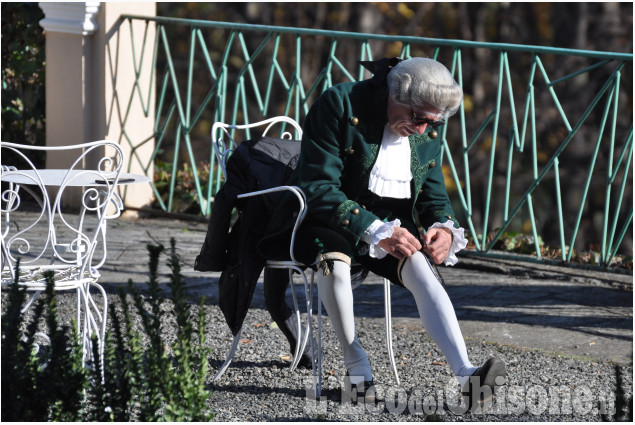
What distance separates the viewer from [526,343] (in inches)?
171

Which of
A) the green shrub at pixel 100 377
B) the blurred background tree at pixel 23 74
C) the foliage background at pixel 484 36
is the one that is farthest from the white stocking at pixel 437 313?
the foliage background at pixel 484 36

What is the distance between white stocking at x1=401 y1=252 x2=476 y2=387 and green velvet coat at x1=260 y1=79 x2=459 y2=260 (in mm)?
207

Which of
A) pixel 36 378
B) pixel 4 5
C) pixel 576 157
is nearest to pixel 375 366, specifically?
pixel 36 378

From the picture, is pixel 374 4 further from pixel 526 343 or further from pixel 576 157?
pixel 526 343

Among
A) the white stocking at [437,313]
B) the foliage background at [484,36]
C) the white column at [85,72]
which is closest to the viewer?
the white stocking at [437,313]

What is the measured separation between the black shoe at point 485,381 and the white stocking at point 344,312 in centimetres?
38

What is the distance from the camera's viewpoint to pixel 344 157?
3.57 meters

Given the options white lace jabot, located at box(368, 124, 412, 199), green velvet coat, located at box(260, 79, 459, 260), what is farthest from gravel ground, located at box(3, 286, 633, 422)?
white lace jabot, located at box(368, 124, 412, 199)

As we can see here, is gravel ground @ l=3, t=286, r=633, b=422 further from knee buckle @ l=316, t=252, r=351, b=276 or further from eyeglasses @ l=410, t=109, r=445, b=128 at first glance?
eyeglasses @ l=410, t=109, r=445, b=128

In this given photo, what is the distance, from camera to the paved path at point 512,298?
4438 mm

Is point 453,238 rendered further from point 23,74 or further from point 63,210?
point 23,74

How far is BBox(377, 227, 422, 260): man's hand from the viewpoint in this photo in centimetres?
346

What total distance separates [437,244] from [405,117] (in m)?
0.43

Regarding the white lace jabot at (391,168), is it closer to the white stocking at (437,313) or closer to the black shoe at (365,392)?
the white stocking at (437,313)
